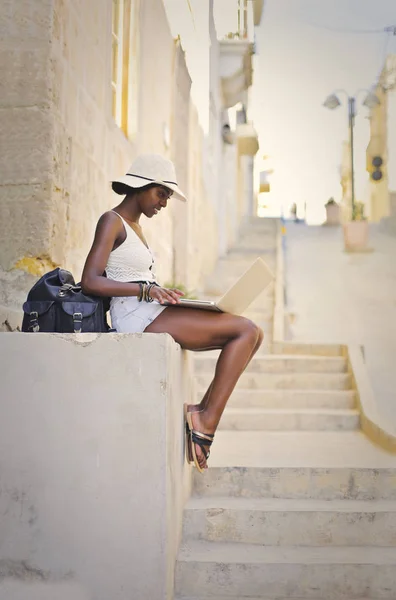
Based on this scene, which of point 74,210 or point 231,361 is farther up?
point 74,210

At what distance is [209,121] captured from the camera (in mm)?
12953

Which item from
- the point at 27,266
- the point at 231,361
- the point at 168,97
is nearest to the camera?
the point at 231,361

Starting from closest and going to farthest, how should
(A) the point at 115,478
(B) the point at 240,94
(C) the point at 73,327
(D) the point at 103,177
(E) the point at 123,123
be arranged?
(A) the point at 115,478
(C) the point at 73,327
(D) the point at 103,177
(E) the point at 123,123
(B) the point at 240,94

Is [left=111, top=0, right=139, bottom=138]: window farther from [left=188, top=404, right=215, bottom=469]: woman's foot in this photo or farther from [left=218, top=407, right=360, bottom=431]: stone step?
[left=188, top=404, right=215, bottom=469]: woman's foot

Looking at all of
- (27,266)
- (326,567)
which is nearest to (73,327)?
(27,266)

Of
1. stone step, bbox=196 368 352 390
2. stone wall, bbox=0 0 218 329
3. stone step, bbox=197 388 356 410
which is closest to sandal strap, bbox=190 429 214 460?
stone wall, bbox=0 0 218 329

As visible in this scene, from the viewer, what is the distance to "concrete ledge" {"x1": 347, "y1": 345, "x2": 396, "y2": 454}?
5156mm

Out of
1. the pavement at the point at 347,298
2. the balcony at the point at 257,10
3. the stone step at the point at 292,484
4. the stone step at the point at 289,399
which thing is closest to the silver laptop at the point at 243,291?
the stone step at the point at 292,484

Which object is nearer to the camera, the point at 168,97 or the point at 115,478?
the point at 115,478

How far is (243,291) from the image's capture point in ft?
10.7

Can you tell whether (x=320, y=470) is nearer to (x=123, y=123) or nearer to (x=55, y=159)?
(x=55, y=159)

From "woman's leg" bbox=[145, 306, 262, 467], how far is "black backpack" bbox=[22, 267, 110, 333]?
341mm

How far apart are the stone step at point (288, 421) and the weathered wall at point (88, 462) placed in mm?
3061

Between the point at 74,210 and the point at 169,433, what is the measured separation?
2050 millimetres
